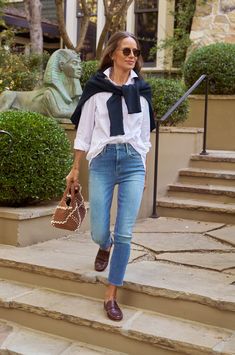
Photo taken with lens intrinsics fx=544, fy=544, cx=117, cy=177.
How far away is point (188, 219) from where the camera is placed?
598 cm

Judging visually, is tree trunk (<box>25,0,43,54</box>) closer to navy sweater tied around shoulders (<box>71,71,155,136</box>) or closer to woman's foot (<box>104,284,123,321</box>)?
navy sweater tied around shoulders (<box>71,71,155,136</box>)

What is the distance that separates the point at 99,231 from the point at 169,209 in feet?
8.84

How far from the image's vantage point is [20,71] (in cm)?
930

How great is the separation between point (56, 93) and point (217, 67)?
316 cm

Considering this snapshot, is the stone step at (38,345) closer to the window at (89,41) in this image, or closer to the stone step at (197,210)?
the stone step at (197,210)

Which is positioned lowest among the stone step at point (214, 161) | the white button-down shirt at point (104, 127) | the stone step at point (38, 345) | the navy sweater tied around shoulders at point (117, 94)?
the stone step at point (38, 345)

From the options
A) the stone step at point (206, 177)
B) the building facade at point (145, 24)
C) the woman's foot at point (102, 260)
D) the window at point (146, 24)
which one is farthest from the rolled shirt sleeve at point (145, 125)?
the window at point (146, 24)

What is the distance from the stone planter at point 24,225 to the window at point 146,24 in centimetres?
1046

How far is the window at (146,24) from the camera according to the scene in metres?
14.7

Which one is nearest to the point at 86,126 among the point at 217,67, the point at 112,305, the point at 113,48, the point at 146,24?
the point at 113,48

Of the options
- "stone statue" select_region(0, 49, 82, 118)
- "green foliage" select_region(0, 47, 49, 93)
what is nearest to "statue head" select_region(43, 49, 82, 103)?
"stone statue" select_region(0, 49, 82, 118)

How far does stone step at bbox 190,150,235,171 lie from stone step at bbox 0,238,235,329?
2.15 metres

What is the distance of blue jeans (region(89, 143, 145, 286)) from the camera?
10.7 feet

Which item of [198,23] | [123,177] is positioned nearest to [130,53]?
[123,177]
